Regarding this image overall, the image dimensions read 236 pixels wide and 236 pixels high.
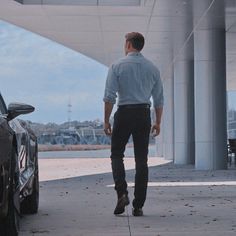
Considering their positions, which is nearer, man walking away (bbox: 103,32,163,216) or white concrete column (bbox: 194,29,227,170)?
man walking away (bbox: 103,32,163,216)

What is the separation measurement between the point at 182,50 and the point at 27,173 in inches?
669

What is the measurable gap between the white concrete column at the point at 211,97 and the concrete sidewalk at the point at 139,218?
25.1 ft

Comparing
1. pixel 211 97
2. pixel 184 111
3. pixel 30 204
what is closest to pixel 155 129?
pixel 30 204

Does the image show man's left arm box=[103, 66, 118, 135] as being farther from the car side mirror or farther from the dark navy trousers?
the car side mirror

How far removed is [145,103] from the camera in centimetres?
681

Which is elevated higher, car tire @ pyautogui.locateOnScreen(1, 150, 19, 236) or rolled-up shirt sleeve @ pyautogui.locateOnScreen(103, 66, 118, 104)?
rolled-up shirt sleeve @ pyautogui.locateOnScreen(103, 66, 118, 104)

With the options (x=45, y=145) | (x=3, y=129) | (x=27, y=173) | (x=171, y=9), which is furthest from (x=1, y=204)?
(x=45, y=145)

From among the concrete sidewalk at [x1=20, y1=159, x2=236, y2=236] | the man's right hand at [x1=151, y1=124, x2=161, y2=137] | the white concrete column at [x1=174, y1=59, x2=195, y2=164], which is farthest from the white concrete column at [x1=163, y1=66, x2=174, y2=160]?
the man's right hand at [x1=151, y1=124, x2=161, y2=137]

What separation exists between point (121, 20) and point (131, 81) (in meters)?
13.1

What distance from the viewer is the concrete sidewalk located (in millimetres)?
5953

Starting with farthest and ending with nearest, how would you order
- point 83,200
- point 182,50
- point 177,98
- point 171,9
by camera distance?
point 177,98, point 182,50, point 171,9, point 83,200

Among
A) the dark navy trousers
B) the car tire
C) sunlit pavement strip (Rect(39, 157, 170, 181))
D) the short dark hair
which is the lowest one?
sunlit pavement strip (Rect(39, 157, 170, 181))

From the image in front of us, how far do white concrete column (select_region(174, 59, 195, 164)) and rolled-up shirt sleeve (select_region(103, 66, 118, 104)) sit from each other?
17228 mm

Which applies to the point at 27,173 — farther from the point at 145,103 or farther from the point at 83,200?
the point at 83,200
